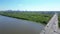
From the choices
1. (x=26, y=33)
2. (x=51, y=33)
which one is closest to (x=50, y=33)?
(x=51, y=33)

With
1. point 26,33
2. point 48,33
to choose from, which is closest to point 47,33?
point 48,33

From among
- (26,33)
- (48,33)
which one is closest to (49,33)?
(48,33)

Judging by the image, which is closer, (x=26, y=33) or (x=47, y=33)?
(x=47, y=33)

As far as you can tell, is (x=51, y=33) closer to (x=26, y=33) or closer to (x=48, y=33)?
(x=48, y=33)

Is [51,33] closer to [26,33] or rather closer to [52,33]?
[52,33]

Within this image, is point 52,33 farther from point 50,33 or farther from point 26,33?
point 26,33

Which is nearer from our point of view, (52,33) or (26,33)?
(52,33)

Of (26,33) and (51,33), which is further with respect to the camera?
(26,33)
